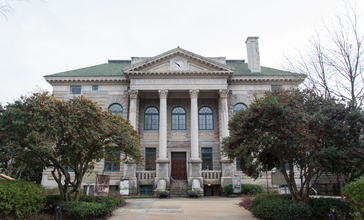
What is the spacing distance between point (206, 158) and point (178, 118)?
5.27 meters

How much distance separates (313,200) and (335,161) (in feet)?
8.23

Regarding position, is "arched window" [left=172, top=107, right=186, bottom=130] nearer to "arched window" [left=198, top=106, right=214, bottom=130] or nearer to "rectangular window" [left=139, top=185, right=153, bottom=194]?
"arched window" [left=198, top=106, right=214, bottom=130]

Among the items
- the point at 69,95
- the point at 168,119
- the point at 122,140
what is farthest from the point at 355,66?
the point at 69,95

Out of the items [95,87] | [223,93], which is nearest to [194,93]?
[223,93]

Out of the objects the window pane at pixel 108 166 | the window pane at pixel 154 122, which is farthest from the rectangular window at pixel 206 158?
the window pane at pixel 108 166

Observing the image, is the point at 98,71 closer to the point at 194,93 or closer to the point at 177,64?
the point at 177,64

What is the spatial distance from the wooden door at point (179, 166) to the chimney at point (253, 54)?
1261 cm

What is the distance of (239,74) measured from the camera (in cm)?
3067

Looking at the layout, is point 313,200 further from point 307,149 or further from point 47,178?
point 47,178

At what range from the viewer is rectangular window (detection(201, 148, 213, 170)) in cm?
2983

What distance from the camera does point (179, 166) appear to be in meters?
29.7


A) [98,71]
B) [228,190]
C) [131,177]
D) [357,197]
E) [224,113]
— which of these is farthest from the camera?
[98,71]

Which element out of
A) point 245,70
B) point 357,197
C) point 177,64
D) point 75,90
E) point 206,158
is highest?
point 245,70

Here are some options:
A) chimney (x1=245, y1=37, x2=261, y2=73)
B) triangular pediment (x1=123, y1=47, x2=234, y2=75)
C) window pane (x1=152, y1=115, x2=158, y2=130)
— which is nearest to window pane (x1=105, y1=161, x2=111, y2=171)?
window pane (x1=152, y1=115, x2=158, y2=130)
